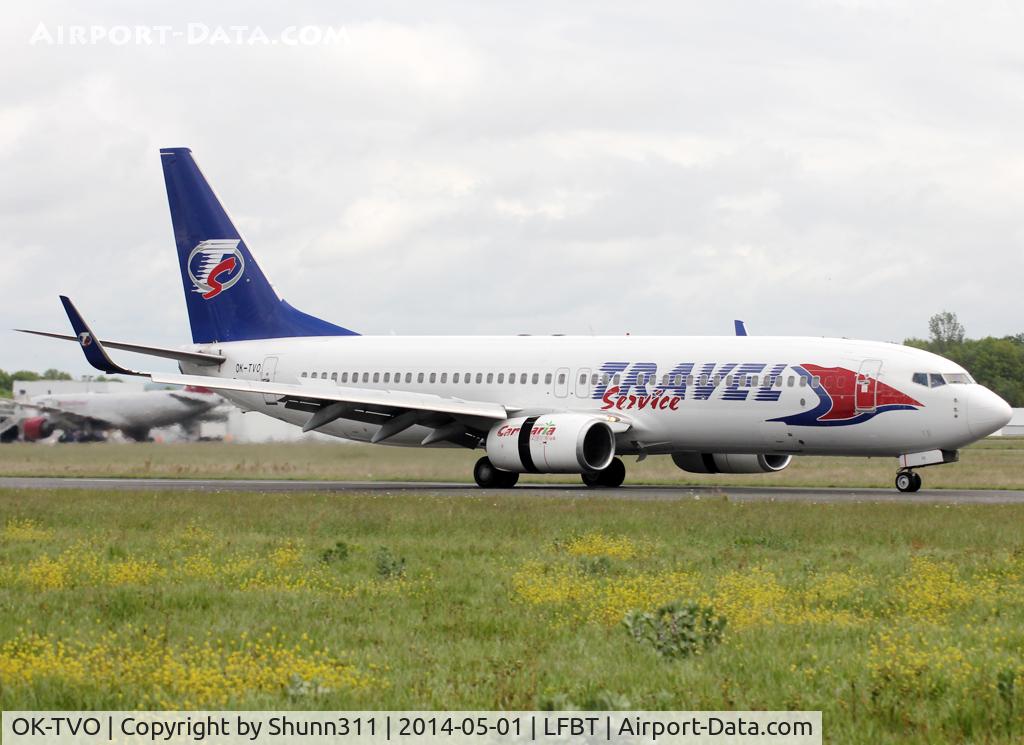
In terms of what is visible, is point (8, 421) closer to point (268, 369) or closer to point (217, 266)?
point (217, 266)

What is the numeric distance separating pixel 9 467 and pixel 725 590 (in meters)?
36.1

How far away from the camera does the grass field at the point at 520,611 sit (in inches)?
361

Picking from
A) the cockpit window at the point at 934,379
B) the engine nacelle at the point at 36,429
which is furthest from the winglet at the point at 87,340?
the engine nacelle at the point at 36,429

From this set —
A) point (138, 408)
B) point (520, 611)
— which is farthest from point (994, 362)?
point (520, 611)

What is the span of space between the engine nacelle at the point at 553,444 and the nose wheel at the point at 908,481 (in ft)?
21.3

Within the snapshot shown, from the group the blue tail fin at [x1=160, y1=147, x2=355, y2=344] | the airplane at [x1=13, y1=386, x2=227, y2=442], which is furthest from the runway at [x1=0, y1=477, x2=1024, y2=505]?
the airplane at [x1=13, y1=386, x2=227, y2=442]

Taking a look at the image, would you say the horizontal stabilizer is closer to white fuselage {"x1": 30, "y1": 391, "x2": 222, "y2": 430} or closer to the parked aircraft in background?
white fuselage {"x1": 30, "y1": 391, "x2": 222, "y2": 430}

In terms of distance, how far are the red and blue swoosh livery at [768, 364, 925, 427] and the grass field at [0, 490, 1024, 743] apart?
23.5ft

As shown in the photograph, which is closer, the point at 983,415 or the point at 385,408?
the point at 983,415

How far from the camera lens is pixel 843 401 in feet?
101

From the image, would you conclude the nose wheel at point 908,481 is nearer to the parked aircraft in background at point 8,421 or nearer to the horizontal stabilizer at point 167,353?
the horizontal stabilizer at point 167,353

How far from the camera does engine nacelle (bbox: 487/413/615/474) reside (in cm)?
3155

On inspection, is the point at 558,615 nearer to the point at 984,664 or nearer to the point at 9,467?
the point at 984,664
